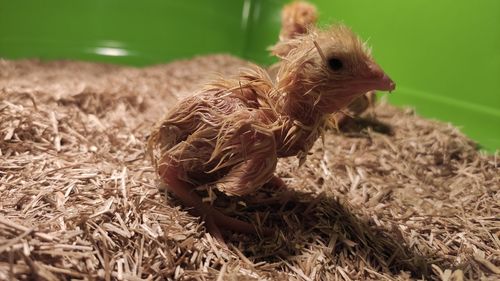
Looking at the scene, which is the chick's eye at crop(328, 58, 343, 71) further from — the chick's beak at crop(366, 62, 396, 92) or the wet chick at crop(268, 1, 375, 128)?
the wet chick at crop(268, 1, 375, 128)

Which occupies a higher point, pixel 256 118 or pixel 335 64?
pixel 335 64

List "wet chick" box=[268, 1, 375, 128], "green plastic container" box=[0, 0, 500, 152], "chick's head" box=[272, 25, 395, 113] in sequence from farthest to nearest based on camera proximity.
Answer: "wet chick" box=[268, 1, 375, 128] < "green plastic container" box=[0, 0, 500, 152] < "chick's head" box=[272, 25, 395, 113]

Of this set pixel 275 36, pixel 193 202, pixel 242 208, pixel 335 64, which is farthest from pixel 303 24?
pixel 193 202

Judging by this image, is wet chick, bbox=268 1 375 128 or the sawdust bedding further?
wet chick, bbox=268 1 375 128

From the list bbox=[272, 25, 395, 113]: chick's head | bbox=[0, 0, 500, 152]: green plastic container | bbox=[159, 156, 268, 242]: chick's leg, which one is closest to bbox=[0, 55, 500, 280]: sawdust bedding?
bbox=[159, 156, 268, 242]: chick's leg

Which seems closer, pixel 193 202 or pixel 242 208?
pixel 193 202

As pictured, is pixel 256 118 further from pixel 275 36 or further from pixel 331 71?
pixel 275 36

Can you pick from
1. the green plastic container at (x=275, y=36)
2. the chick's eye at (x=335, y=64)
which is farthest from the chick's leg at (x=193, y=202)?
the green plastic container at (x=275, y=36)

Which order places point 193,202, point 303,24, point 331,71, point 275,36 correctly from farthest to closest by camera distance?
point 275,36 < point 303,24 < point 193,202 < point 331,71

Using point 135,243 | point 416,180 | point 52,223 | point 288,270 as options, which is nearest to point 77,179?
point 52,223
